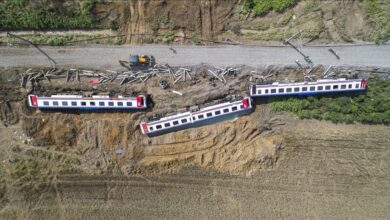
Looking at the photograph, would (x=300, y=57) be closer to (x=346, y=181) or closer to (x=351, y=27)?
(x=351, y=27)

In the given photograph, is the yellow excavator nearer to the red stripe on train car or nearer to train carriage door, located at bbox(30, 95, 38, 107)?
the red stripe on train car

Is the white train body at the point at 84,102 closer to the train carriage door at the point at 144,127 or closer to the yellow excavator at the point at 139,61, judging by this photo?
the train carriage door at the point at 144,127

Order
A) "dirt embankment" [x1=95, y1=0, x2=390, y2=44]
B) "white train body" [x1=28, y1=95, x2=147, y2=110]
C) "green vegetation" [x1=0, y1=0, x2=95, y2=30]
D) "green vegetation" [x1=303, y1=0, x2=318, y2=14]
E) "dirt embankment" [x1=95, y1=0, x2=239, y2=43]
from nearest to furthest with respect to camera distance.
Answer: "green vegetation" [x1=0, y1=0, x2=95, y2=30], "white train body" [x1=28, y1=95, x2=147, y2=110], "dirt embankment" [x1=95, y1=0, x2=239, y2=43], "dirt embankment" [x1=95, y1=0, x2=390, y2=44], "green vegetation" [x1=303, y1=0, x2=318, y2=14]

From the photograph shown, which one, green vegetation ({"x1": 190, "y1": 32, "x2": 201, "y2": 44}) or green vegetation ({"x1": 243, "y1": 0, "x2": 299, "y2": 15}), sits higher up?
green vegetation ({"x1": 243, "y1": 0, "x2": 299, "y2": 15})

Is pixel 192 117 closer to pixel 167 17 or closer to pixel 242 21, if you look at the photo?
pixel 167 17

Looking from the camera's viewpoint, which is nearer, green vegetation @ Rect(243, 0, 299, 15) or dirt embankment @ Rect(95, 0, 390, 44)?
dirt embankment @ Rect(95, 0, 390, 44)

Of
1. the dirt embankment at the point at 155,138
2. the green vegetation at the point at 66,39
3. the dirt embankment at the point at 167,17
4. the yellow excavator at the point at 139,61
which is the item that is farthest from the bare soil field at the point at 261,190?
the dirt embankment at the point at 167,17

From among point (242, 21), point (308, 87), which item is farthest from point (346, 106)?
point (242, 21)

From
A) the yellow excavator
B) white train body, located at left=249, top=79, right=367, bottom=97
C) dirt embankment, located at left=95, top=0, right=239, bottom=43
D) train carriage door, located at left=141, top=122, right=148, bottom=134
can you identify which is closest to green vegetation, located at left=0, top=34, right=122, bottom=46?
dirt embankment, located at left=95, top=0, right=239, bottom=43
